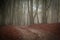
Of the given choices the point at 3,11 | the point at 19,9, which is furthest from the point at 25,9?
the point at 3,11

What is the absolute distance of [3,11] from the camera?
11.1 feet

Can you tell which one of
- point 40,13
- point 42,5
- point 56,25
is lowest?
point 56,25

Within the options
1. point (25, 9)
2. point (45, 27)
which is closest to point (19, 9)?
point (25, 9)

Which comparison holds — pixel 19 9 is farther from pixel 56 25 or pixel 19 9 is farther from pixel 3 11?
pixel 56 25

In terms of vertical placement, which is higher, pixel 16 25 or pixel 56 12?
pixel 56 12

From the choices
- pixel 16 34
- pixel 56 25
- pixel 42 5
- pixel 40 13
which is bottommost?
pixel 16 34

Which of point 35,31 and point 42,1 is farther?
point 42,1

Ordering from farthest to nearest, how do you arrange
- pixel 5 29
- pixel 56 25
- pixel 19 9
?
pixel 19 9 → pixel 5 29 → pixel 56 25

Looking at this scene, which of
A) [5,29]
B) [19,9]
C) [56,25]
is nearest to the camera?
[56,25]

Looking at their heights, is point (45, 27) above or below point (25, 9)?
below

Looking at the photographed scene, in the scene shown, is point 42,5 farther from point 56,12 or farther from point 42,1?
point 56,12

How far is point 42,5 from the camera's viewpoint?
3.20m

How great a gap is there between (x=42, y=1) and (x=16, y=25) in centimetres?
86

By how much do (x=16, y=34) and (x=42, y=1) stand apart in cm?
101
